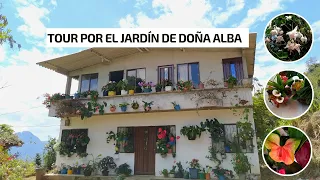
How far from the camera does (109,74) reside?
1314 centimetres

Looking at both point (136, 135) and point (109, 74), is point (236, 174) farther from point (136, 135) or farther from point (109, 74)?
point (109, 74)

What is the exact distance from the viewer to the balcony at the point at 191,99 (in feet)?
31.6

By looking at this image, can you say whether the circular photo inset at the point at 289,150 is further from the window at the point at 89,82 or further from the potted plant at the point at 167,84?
the window at the point at 89,82

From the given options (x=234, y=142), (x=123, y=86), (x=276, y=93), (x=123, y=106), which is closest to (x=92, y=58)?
(x=123, y=86)

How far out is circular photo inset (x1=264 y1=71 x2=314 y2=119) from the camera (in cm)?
438

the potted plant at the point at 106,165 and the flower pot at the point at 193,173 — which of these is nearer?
the flower pot at the point at 193,173

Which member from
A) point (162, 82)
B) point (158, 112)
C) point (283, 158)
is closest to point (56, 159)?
point (158, 112)

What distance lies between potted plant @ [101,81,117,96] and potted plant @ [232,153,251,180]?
22.3ft

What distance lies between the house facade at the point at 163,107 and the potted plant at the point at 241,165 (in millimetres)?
444

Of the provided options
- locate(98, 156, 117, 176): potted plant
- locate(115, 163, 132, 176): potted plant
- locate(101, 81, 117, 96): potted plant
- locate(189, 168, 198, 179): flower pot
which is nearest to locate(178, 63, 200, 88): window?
locate(101, 81, 117, 96): potted plant

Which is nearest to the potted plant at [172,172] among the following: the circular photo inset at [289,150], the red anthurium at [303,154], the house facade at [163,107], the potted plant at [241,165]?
the house facade at [163,107]

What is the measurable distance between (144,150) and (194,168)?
9.09 feet

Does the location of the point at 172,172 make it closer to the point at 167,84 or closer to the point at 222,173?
the point at 222,173

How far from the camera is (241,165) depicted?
8.96 meters
